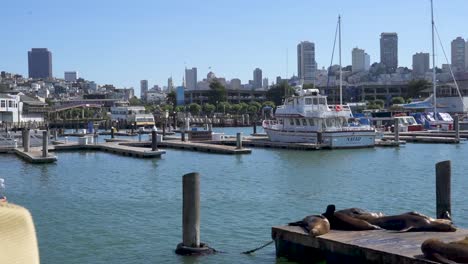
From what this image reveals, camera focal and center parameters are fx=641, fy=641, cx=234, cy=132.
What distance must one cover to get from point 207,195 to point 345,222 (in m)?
11.5

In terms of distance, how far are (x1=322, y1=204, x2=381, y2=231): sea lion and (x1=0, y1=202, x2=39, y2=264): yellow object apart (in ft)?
38.1

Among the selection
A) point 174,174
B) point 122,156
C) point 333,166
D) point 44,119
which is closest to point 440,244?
point 174,174

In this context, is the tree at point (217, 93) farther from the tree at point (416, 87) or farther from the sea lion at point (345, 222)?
the sea lion at point (345, 222)

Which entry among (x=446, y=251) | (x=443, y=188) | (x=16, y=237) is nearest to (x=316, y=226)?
(x=446, y=251)

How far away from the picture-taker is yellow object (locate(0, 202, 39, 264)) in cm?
164

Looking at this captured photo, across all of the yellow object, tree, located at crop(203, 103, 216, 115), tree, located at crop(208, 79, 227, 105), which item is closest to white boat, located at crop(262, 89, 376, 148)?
the yellow object

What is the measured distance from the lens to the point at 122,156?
43469mm

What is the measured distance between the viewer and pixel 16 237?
65.2 inches

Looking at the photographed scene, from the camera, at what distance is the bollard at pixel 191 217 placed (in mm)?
12859

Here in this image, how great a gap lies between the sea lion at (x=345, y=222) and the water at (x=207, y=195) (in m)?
1.53

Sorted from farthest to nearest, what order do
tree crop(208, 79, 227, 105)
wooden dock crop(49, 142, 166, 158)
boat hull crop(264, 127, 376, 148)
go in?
tree crop(208, 79, 227, 105), boat hull crop(264, 127, 376, 148), wooden dock crop(49, 142, 166, 158)

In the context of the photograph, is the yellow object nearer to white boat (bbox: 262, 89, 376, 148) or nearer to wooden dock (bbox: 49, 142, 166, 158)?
wooden dock (bbox: 49, 142, 166, 158)

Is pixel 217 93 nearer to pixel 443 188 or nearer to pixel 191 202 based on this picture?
pixel 443 188

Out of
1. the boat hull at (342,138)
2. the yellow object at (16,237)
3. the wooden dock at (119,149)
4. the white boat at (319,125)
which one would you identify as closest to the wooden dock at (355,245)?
the yellow object at (16,237)
